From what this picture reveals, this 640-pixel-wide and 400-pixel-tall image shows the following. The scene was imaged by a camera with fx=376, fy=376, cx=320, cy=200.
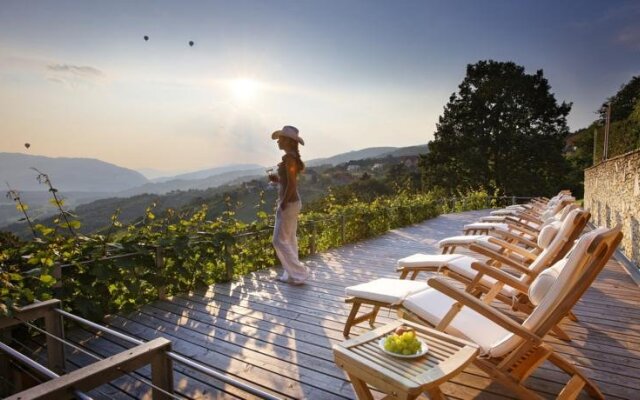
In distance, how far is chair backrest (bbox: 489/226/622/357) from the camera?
2.01m

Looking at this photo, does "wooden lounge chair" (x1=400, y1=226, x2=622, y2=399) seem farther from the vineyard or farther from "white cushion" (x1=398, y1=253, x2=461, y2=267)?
the vineyard

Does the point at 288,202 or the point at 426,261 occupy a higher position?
the point at 288,202

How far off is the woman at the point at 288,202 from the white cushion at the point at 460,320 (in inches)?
89.7

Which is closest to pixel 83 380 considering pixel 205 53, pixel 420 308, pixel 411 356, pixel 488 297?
pixel 411 356

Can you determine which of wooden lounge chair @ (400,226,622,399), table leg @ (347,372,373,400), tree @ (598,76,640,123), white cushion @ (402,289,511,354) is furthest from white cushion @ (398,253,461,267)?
tree @ (598,76,640,123)

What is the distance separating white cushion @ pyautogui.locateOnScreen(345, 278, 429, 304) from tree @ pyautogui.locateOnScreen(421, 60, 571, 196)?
22.9 m

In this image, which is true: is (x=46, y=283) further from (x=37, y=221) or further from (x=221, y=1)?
(x=221, y=1)

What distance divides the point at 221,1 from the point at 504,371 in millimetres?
9005

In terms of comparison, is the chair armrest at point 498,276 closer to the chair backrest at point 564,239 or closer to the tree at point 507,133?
the chair backrest at point 564,239

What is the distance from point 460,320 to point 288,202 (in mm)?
2676

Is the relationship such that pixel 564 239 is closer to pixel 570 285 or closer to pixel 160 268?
pixel 570 285

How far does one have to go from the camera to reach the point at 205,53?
28.5ft

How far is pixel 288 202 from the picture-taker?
4629 millimetres

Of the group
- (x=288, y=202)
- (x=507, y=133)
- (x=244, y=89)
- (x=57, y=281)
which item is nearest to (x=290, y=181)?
(x=288, y=202)
